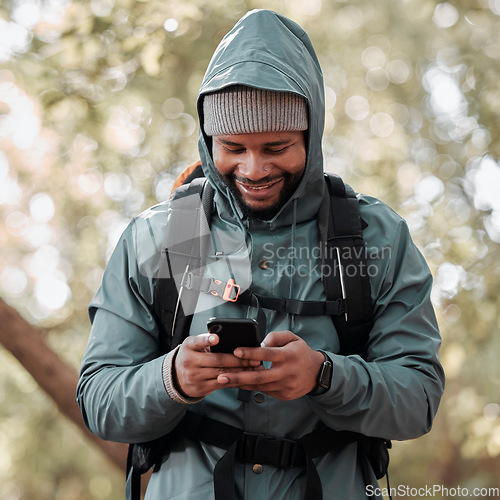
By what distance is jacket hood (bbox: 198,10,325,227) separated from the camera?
217 cm

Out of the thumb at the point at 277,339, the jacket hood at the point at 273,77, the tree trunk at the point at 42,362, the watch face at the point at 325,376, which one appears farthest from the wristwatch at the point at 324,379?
the tree trunk at the point at 42,362

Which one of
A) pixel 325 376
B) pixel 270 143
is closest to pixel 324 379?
pixel 325 376

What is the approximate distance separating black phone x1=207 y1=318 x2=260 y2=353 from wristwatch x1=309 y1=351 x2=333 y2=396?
0.23 m

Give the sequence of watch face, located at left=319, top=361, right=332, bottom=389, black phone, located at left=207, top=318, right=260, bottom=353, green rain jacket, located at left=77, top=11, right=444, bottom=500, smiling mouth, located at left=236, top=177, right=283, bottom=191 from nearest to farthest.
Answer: black phone, located at left=207, top=318, right=260, bottom=353 < watch face, located at left=319, top=361, right=332, bottom=389 < green rain jacket, located at left=77, top=11, right=444, bottom=500 < smiling mouth, located at left=236, top=177, right=283, bottom=191

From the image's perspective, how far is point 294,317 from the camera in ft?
6.83

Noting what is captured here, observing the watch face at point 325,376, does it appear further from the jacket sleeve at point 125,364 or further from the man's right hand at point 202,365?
the jacket sleeve at point 125,364

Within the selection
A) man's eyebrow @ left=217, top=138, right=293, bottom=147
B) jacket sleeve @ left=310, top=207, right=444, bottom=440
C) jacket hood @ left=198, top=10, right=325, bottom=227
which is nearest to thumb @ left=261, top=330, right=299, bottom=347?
jacket sleeve @ left=310, top=207, right=444, bottom=440

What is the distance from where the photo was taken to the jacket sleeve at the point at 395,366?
1.94m

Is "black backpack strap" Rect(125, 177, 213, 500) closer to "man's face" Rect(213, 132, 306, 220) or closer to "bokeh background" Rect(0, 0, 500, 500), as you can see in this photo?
"man's face" Rect(213, 132, 306, 220)

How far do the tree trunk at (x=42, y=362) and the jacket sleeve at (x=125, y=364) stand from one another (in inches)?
87.0

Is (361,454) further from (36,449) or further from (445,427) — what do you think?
(36,449)

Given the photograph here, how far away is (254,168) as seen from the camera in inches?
84.5

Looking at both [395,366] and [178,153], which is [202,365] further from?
[178,153]

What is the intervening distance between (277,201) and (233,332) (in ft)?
2.17
